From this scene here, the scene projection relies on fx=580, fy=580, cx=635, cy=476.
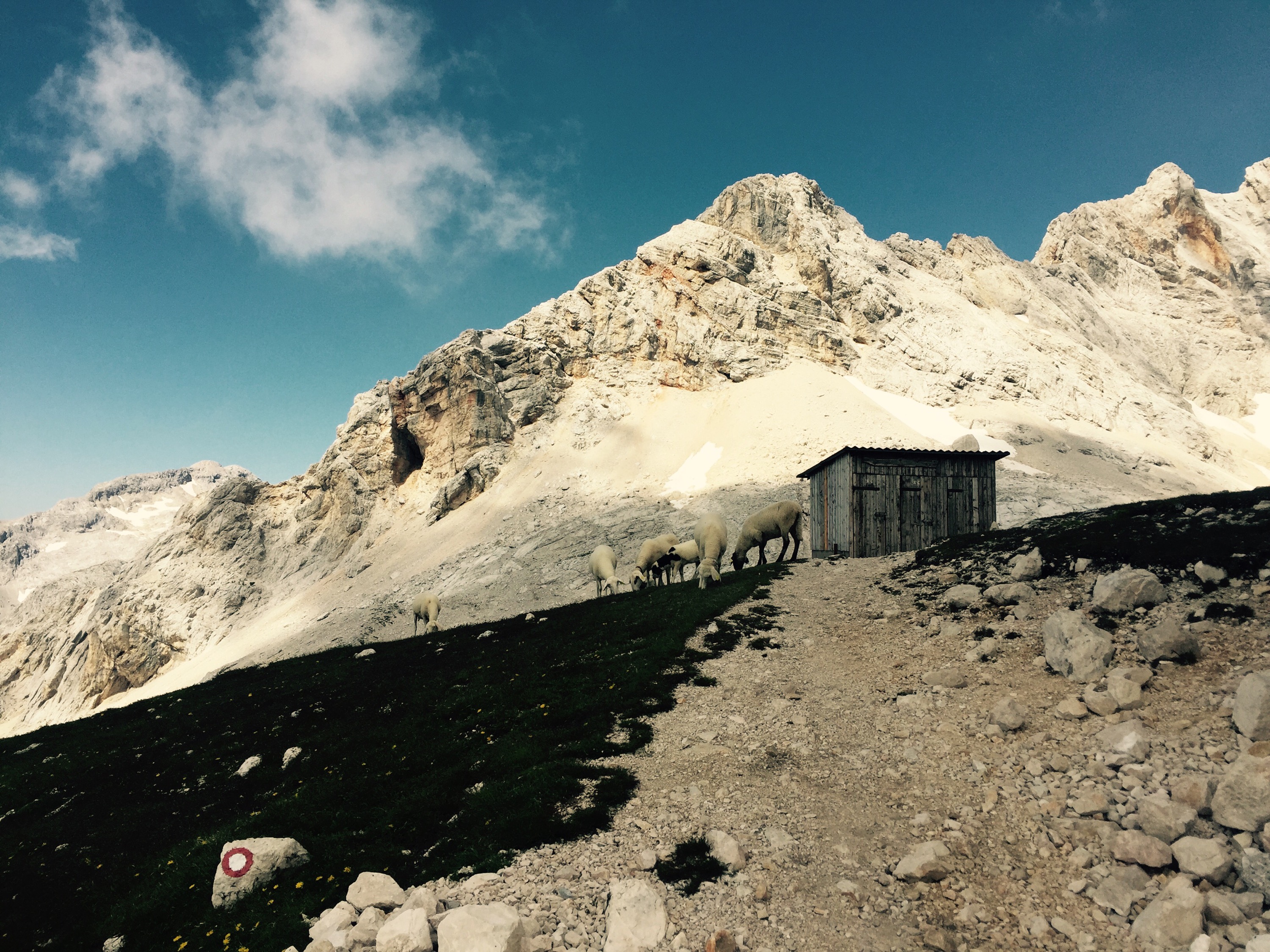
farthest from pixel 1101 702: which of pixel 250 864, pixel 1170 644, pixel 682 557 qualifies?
pixel 682 557

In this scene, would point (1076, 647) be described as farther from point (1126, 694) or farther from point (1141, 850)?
point (1141, 850)

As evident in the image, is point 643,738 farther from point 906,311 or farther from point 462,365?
point 906,311

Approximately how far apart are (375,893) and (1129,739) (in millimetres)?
10617

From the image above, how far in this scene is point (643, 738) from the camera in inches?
448

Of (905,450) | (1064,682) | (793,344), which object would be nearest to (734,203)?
Result: (793,344)

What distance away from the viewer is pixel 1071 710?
967 centimetres

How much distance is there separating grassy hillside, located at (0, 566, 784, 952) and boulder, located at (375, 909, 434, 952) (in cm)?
125

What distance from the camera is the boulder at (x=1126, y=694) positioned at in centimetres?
920

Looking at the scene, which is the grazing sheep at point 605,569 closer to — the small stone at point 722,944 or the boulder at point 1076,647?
the boulder at point 1076,647

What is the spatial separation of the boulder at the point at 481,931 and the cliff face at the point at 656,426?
4237cm

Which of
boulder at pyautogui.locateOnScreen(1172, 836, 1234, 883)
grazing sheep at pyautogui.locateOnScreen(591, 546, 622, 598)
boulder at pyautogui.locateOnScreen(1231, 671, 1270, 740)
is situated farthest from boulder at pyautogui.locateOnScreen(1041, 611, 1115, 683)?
grazing sheep at pyautogui.locateOnScreen(591, 546, 622, 598)

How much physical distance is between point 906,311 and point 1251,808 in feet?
298

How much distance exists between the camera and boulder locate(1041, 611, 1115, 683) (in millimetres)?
10422

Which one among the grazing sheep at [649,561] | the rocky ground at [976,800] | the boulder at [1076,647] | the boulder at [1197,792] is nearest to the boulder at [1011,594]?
the rocky ground at [976,800]
